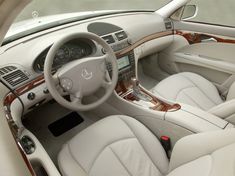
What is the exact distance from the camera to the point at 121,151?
148 cm

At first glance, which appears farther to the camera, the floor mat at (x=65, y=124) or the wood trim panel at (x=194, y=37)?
the wood trim panel at (x=194, y=37)

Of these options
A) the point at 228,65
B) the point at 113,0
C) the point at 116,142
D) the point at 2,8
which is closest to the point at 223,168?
the point at 2,8

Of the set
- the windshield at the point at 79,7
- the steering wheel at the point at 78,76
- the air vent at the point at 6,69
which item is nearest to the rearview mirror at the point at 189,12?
the windshield at the point at 79,7

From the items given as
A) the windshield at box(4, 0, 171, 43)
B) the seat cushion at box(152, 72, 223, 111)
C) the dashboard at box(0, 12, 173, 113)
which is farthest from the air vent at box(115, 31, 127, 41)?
the seat cushion at box(152, 72, 223, 111)

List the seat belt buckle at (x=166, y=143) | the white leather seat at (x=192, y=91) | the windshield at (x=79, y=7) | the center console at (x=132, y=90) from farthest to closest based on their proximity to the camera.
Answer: the windshield at (x=79, y=7) < the white leather seat at (x=192, y=91) < the center console at (x=132, y=90) < the seat belt buckle at (x=166, y=143)

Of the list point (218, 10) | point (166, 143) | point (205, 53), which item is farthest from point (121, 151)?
point (218, 10)

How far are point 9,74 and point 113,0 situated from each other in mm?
2674

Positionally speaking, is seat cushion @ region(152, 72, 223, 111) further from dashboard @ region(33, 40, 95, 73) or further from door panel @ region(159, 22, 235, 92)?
dashboard @ region(33, 40, 95, 73)

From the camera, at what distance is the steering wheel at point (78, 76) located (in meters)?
1.39

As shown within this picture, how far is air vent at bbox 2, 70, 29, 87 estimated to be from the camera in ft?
4.75

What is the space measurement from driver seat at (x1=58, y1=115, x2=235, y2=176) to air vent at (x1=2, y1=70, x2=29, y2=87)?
0.40 metres

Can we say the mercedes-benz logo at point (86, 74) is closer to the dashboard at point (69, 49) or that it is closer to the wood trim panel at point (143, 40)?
the dashboard at point (69, 49)

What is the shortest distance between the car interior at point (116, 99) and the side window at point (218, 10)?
2.44 feet

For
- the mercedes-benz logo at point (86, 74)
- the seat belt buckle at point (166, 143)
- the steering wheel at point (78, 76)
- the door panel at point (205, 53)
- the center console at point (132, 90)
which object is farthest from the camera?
the door panel at point (205, 53)
